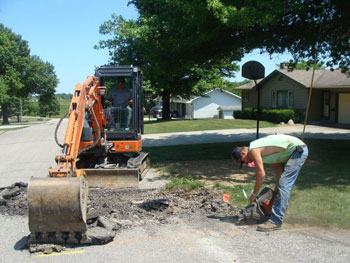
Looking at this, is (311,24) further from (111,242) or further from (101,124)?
(111,242)

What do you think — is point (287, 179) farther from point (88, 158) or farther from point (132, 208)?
point (88, 158)

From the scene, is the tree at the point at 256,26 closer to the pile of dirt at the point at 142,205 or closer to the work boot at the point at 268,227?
the pile of dirt at the point at 142,205

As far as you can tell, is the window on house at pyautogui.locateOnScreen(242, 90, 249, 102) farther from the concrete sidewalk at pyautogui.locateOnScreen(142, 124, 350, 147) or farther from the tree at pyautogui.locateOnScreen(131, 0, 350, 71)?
the tree at pyautogui.locateOnScreen(131, 0, 350, 71)

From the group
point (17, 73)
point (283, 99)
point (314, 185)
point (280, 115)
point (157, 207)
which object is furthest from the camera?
point (17, 73)

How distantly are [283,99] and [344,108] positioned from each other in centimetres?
616

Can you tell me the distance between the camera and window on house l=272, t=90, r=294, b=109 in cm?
3274

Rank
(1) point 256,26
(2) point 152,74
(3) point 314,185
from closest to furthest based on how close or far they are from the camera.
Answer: (3) point 314,185
(1) point 256,26
(2) point 152,74

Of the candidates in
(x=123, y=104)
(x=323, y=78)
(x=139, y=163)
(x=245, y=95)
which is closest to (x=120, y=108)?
(x=123, y=104)

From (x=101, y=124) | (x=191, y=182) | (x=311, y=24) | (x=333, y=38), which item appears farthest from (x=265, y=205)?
(x=333, y=38)

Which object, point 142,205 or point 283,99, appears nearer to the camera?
point 142,205

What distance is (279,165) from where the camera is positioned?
20.8ft

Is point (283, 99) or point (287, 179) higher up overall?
point (283, 99)

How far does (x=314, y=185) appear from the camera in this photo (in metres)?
8.72

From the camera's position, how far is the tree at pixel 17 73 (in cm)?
5162
